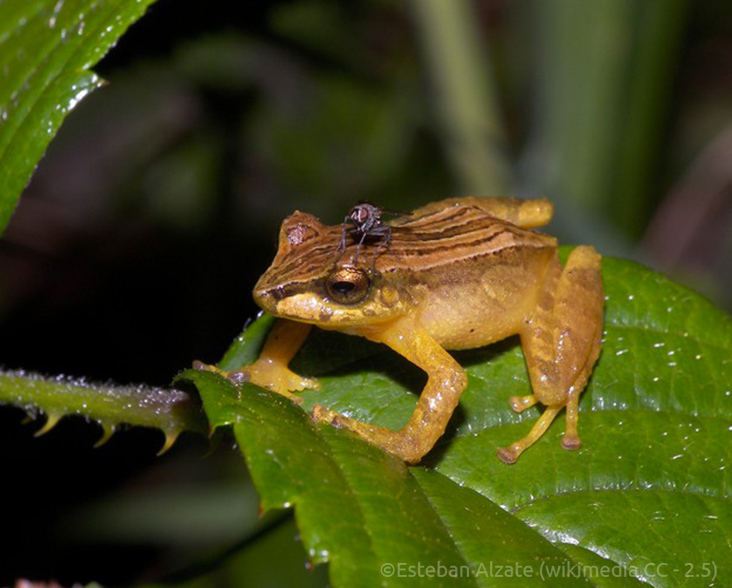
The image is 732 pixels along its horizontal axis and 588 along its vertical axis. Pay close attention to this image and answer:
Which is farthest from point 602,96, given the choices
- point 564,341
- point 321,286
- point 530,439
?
point 530,439

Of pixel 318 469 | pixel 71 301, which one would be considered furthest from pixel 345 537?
pixel 71 301

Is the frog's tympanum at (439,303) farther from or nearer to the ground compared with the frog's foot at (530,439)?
farther from the ground

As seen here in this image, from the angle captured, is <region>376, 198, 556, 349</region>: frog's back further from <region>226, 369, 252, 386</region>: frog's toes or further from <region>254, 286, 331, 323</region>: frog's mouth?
<region>226, 369, 252, 386</region>: frog's toes

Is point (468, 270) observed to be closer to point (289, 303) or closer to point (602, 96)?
point (289, 303)

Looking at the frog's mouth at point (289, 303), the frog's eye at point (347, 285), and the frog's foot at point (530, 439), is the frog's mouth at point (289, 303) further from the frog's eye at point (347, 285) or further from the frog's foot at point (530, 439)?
the frog's foot at point (530, 439)

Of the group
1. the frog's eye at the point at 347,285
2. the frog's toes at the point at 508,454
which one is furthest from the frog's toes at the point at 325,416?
the frog's toes at the point at 508,454

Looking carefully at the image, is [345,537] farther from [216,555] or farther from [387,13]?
[387,13]

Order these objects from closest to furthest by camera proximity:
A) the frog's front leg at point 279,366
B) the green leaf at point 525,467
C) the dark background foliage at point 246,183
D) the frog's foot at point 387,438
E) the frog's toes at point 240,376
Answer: the green leaf at point 525,467 < the frog's foot at point 387,438 < the frog's toes at point 240,376 < the frog's front leg at point 279,366 < the dark background foliage at point 246,183
